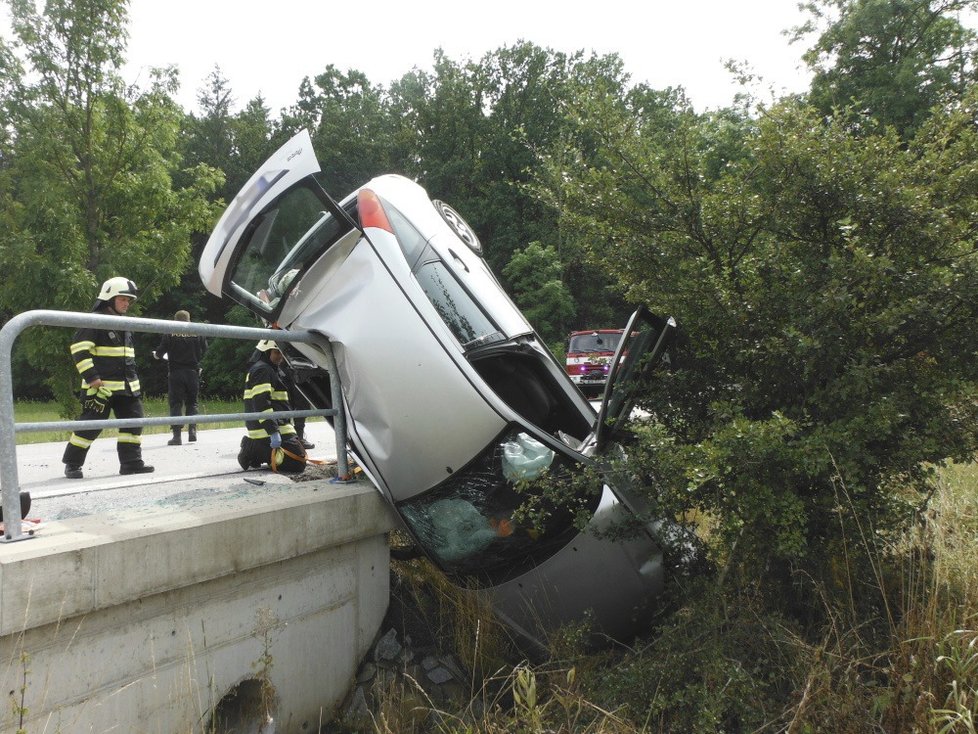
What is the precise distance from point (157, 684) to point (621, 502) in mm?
2358

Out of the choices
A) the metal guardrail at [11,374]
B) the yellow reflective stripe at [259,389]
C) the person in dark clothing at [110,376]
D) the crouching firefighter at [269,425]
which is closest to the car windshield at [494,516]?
the metal guardrail at [11,374]

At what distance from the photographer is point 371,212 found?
173 inches

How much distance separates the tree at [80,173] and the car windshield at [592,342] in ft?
Result: 29.9

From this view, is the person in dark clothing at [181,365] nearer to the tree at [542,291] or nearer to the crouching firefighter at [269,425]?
the crouching firefighter at [269,425]

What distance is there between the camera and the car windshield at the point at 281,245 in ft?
14.3

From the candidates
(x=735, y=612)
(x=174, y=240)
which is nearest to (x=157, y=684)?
(x=735, y=612)

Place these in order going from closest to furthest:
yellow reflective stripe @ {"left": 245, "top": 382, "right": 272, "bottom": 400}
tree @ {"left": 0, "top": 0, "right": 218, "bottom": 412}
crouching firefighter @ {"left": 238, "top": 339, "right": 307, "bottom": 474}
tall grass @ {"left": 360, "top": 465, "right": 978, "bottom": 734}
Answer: tall grass @ {"left": 360, "top": 465, "right": 978, "bottom": 734}, crouching firefighter @ {"left": 238, "top": 339, "right": 307, "bottom": 474}, yellow reflective stripe @ {"left": 245, "top": 382, "right": 272, "bottom": 400}, tree @ {"left": 0, "top": 0, "right": 218, "bottom": 412}

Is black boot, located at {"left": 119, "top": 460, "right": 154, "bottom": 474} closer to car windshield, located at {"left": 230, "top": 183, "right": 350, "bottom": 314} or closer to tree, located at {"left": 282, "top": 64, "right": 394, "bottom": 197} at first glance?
car windshield, located at {"left": 230, "top": 183, "right": 350, "bottom": 314}

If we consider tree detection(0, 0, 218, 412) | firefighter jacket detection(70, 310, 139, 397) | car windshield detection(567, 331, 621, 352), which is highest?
tree detection(0, 0, 218, 412)

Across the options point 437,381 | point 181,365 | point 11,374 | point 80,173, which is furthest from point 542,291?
point 11,374

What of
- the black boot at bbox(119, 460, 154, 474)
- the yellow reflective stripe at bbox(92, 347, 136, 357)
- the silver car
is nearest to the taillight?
the silver car

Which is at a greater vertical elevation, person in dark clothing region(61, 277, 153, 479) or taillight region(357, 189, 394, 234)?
taillight region(357, 189, 394, 234)

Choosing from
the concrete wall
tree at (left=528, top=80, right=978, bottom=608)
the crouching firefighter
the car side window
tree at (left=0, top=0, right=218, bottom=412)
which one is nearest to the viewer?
the concrete wall

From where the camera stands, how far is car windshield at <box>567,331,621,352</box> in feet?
60.6
